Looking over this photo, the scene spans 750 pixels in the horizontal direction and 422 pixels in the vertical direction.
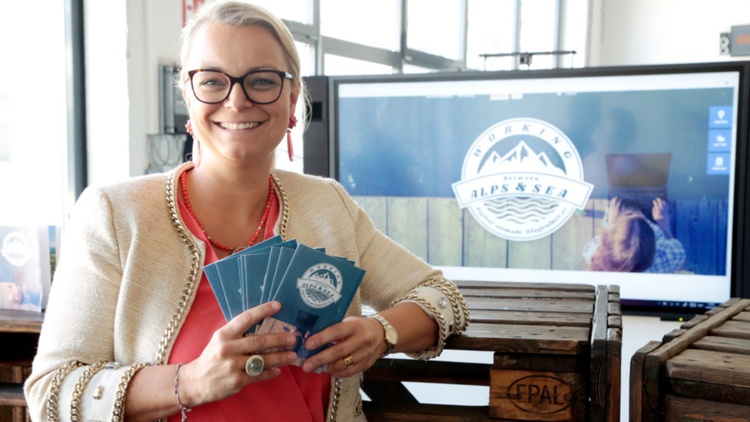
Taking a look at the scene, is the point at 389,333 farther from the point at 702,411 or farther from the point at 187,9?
the point at 187,9

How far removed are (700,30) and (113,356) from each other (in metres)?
9.58

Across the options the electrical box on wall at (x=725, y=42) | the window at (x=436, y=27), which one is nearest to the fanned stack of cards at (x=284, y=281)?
the window at (x=436, y=27)

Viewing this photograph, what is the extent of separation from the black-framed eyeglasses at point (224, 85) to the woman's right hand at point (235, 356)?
414 mm

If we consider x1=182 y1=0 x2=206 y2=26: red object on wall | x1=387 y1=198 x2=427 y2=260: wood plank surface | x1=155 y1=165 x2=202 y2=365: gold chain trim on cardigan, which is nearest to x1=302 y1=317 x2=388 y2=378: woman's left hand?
x1=155 y1=165 x2=202 y2=365: gold chain trim on cardigan

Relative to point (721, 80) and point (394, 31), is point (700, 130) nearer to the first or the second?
point (721, 80)

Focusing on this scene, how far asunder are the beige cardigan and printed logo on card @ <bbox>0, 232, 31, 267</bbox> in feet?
2.58

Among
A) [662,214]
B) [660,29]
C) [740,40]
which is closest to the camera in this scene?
[662,214]

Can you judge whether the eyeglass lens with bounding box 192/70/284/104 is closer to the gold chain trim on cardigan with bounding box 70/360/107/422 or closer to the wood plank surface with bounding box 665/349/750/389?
the gold chain trim on cardigan with bounding box 70/360/107/422

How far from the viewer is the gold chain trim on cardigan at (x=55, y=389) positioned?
48.4 inches

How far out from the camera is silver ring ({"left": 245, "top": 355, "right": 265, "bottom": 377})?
3.77 ft

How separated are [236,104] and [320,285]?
375 millimetres

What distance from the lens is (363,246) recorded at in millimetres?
1583

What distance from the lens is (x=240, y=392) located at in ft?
4.29

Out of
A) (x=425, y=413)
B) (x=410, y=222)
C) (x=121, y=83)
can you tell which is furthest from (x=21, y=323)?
(x=121, y=83)
